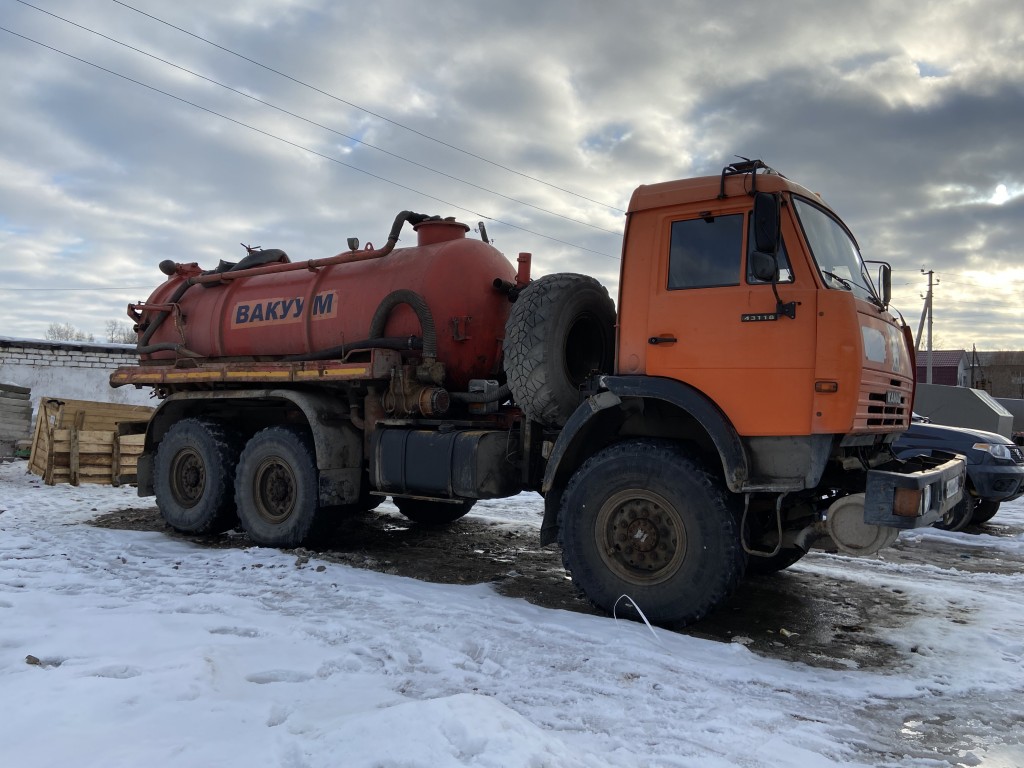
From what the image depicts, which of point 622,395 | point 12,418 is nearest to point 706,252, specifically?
point 622,395

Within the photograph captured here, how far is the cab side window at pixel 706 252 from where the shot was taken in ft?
16.2

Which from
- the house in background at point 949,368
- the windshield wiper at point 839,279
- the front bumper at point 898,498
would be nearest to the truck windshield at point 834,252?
the windshield wiper at point 839,279

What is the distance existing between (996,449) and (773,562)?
4602mm

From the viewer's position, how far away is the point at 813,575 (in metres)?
6.91

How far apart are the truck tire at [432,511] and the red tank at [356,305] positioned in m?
2.52

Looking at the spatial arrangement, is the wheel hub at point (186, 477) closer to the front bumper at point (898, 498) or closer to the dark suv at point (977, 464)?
the front bumper at point (898, 498)

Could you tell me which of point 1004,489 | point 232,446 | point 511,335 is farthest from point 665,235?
point 1004,489

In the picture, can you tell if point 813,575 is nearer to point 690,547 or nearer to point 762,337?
point 690,547

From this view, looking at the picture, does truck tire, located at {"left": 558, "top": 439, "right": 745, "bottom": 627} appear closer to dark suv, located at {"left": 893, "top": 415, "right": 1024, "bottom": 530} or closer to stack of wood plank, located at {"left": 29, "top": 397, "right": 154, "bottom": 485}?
dark suv, located at {"left": 893, "top": 415, "right": 1024, "bottom": 530}

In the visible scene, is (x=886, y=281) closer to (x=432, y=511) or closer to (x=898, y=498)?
(x=898, y=498)

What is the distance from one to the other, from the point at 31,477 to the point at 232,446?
22.5ft

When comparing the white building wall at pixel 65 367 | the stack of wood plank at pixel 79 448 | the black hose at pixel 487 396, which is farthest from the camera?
the white building wall at pixel 65 367

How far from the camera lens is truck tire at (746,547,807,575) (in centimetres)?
654

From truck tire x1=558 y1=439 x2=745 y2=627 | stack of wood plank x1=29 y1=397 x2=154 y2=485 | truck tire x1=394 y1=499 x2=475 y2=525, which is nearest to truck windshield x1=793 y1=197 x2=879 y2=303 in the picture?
truck tire x1=558 y1=439 x2=745 y2=627
